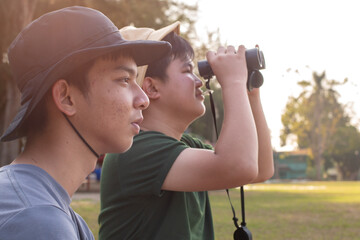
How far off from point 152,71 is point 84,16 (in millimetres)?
1110

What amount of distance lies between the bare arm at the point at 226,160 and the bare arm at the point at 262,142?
2.67ft

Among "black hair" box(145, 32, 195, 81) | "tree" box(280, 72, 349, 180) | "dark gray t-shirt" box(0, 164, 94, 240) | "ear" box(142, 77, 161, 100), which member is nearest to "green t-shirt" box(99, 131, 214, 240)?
"ear" box(142, 77, 161, 100)

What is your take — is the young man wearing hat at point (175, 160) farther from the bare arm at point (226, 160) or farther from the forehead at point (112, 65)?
the forehead at point (112, 65)

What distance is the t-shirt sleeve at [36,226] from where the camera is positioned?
1177 millimetres

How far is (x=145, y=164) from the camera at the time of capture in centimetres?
238

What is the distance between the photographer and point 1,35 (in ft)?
46.8

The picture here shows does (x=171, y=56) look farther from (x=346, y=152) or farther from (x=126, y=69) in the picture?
(x=346, y=152)

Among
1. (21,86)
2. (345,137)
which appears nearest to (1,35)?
(21,86)

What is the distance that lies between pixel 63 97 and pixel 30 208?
0.47m

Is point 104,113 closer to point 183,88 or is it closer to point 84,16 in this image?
point 84,16

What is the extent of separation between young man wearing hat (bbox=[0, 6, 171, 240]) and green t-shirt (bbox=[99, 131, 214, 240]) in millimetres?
673

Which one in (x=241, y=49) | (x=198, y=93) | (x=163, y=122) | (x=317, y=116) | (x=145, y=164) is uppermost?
(x=241, y=49)

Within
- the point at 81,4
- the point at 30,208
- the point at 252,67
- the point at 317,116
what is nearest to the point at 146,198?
the point at 252,67

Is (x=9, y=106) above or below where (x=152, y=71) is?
below
